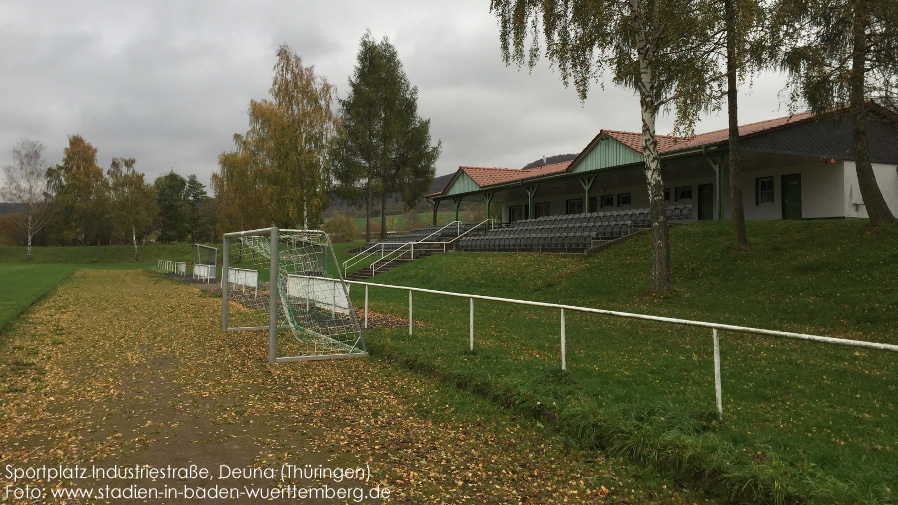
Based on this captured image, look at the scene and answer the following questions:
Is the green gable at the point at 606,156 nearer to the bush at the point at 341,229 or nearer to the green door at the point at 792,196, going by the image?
the green door at the point at 792,196

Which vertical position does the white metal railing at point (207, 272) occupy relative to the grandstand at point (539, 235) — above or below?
below

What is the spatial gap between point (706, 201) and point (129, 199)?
5557 cm

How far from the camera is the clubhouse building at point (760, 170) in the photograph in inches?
804

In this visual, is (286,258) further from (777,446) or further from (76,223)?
(76,223)

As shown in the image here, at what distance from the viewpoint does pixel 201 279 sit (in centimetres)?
3116

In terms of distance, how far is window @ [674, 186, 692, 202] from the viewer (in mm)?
25522

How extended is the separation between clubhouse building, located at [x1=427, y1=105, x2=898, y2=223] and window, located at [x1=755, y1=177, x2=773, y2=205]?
0.13 feet

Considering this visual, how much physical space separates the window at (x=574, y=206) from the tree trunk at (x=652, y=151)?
17179 mm

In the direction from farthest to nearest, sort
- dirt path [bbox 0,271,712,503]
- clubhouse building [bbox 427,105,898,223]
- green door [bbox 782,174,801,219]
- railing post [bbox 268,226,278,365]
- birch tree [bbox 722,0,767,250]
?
green door [bbox 782,174,801,219]
clubhouse building [bbox 427,105,898,223]
birch tree [bbox 722,0,767,250]
railing post [bbox 268,226,278,365]
dirt path [bbox 0,271,712,503]

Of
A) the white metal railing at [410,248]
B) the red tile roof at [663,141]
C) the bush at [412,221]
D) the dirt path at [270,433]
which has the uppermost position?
the red tile roof at [663,141]

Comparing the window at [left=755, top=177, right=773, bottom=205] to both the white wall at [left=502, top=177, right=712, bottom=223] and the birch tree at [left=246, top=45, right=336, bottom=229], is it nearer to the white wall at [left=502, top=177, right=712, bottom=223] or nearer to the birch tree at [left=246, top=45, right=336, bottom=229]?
the white wall at [left=502, top=177, right=712, bottom=223]

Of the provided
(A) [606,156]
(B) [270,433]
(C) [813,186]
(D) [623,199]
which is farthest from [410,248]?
(B) [270,433]

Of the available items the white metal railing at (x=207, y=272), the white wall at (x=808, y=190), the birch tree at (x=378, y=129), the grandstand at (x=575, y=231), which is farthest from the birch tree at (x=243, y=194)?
the white wall at (x=808, y=190)

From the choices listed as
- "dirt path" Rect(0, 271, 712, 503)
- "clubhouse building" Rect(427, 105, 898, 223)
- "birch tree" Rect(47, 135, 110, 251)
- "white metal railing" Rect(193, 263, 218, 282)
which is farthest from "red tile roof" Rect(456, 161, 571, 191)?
"birch tree" Rect(47, 135, 110, 251)
